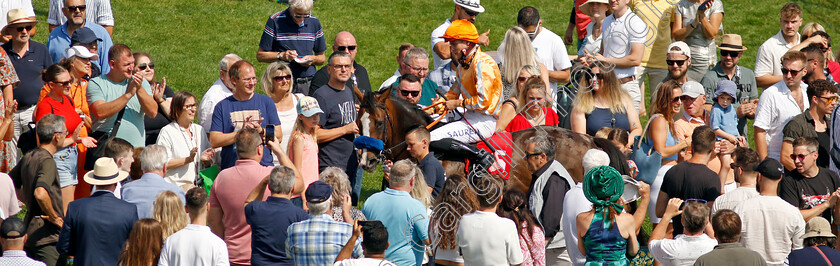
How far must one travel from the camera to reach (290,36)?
439 inches

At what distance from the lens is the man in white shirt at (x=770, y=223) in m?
7.37

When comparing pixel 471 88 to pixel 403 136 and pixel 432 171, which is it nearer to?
pixel 403 136

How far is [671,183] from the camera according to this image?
→ 796 centimetres

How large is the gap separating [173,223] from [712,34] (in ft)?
25.4

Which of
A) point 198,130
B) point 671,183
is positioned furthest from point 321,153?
point 671,183

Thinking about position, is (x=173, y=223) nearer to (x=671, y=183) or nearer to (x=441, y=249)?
(x=441, y=249)

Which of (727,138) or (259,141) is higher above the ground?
(259,141)

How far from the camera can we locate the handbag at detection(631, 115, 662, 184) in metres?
9.02

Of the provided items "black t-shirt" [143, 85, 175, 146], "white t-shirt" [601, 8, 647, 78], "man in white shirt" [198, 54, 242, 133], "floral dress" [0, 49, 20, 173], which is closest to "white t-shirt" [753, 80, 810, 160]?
"white t-shirt" [601, 8, 647, 78]

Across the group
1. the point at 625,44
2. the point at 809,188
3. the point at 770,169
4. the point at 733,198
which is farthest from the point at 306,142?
the point at 809,188

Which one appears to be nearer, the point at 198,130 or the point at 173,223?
the point at 173,223

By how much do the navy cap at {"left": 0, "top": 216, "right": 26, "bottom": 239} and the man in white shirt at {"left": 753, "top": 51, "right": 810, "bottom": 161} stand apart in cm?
724

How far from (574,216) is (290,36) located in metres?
5.19

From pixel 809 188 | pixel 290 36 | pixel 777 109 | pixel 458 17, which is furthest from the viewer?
pixel 458 17
